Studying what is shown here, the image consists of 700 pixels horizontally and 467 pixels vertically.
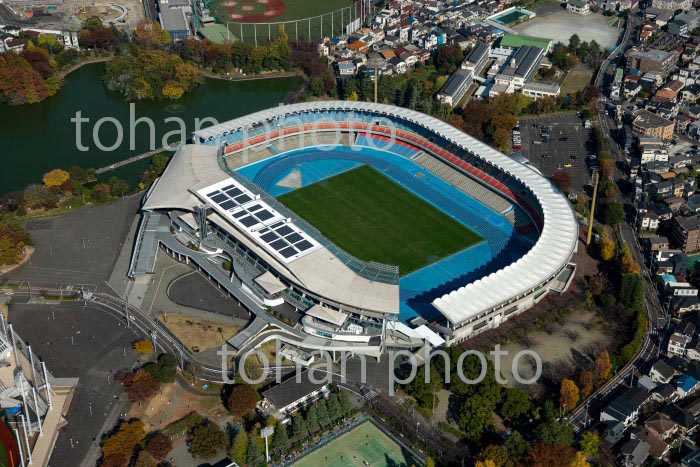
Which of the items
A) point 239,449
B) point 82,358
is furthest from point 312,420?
point 82,358

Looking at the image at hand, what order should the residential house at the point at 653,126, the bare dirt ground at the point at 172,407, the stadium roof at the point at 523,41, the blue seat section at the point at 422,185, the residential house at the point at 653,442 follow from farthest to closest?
the stadium roof at the point at 523,41 → the residential house at the point at 653,126 → the blue seat section at the point at 422,185 → the bare dirt ground at the point at 172,407 → the residential house at the point at 653,442

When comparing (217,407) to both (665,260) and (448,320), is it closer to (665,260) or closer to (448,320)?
(448,320)

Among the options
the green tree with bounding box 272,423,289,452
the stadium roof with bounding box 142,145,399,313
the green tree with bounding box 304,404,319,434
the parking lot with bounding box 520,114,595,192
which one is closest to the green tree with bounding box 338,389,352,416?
the green tree with bounding box 304,404,319,434

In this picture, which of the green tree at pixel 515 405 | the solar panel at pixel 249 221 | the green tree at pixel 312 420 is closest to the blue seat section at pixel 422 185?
the solar panel at pixel 249 221

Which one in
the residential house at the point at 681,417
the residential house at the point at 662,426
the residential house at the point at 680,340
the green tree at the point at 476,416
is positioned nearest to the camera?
the residential house at the point at 662,426

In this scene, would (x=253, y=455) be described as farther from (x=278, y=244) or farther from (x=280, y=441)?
(x=278, y=244)

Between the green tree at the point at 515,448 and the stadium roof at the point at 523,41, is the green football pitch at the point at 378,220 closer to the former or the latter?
the green tree at the point at 515,448

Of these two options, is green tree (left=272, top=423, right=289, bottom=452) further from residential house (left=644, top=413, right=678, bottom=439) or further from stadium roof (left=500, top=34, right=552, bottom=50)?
stadium roof (left=500, top=34, right=552, bottom=50)
